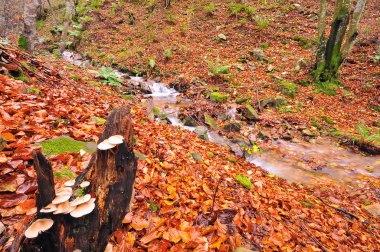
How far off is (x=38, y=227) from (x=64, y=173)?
1088 millimetres

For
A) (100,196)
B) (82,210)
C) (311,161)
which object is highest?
(82,210)

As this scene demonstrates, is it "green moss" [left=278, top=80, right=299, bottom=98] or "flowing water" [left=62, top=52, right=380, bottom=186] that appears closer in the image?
"flowing water" [left=62, top=52, right=380, bottom=186]

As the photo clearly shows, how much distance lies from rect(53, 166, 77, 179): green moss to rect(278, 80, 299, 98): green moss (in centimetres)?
832

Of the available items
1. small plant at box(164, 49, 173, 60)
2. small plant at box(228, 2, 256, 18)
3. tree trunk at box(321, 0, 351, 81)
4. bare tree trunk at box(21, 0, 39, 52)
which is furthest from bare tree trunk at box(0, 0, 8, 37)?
tree trunk at box(321, 0, 351, 81)

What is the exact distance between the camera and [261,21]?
13.7 metres

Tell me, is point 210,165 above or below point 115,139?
below

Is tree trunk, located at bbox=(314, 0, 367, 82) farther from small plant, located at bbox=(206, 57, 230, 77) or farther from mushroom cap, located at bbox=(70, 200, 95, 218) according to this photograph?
mushroom cap, located at bbox=(70, 200, 95, 218)

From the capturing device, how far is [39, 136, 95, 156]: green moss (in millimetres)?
2453

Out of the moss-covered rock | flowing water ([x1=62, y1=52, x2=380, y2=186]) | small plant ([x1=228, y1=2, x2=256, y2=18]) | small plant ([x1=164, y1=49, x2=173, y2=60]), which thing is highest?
small plant ([x1=228, y1=2, x2=256, y2=18])

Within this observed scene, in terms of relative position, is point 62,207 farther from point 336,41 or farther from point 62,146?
point 336,41

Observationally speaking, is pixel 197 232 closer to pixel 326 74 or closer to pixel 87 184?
pixel 87 184

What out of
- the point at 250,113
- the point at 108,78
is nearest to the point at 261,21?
the point at 250,113

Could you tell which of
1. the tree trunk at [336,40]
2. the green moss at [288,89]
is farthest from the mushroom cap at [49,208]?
the tree trunk at [336,40]

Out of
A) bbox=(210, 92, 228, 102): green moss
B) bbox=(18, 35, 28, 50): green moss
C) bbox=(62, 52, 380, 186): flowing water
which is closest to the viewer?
bbox=(62, 52, 380, 186): flowing water
